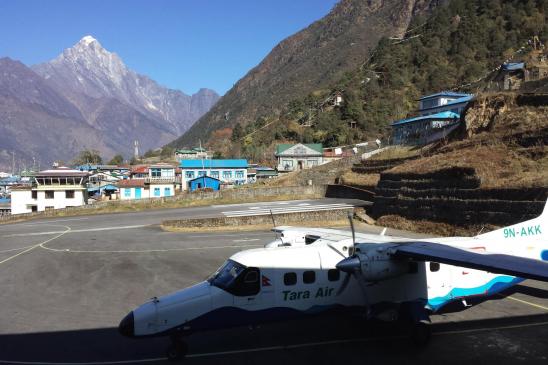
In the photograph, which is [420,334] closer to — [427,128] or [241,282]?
[241,282]

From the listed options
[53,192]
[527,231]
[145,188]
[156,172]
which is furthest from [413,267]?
[156,172]

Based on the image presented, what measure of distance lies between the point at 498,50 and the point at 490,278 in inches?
4623

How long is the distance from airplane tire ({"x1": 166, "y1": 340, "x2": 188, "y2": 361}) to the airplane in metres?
0.03

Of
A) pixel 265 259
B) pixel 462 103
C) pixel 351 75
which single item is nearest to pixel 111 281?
pixel 265 259

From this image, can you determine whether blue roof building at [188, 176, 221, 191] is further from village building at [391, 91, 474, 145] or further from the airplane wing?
the airplane wing

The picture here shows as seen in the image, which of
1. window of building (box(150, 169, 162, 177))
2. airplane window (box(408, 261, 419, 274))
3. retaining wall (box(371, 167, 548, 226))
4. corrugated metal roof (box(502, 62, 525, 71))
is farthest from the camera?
window of building (box(150, 169, 162, 177))

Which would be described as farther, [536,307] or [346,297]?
[536,307]

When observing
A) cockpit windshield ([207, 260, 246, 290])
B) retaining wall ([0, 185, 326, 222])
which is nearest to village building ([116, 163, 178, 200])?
retaining wall ([0, 185, 326, 222])

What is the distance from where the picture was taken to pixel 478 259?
9930mm

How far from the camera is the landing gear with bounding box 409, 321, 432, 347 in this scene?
39.6ft

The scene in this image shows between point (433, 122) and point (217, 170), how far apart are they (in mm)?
42835

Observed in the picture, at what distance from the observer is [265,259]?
11.8 meters

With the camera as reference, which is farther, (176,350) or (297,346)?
(297,346)

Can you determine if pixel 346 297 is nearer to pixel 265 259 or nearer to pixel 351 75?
pixel 265 259
